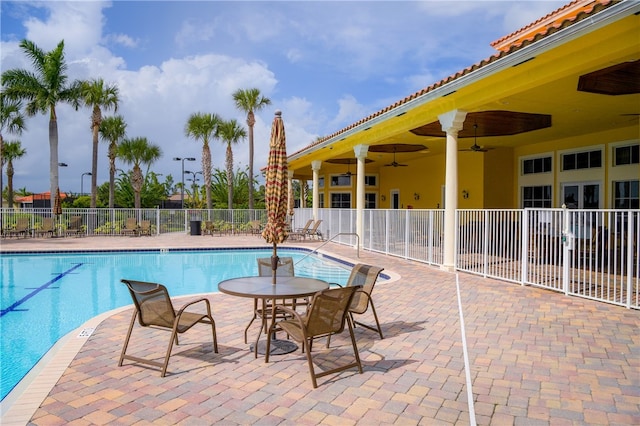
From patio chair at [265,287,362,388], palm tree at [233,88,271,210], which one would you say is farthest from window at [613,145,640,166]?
palm tree at [233,88,271,210]

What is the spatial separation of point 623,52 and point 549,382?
4.39m

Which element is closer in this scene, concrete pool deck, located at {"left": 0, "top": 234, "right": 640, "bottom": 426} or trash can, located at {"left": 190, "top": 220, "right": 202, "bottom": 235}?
concrete pool deck, located at {"left": 0, "top": 234, "right": 640, "bottom": 426}

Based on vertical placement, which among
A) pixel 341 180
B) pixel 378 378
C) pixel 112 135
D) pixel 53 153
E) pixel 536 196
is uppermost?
pixel 112 135

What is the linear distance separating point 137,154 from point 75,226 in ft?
29.8

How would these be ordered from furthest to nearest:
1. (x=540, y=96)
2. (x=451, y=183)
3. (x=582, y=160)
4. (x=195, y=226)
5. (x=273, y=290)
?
(x=195, y=226) → (x=582, y=160) → (x=451, y=183) → (x=540, y=96) → (x=273, y=290)

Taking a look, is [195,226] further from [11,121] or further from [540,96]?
[540,96]

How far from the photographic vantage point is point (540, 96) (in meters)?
8.13

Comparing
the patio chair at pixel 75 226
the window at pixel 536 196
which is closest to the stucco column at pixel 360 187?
the window at pixel 536 196

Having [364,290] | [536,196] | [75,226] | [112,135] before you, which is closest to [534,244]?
[364,290]

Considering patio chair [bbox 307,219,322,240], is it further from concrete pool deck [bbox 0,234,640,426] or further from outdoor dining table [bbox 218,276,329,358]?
outdoor dining table [bbox 218,276,329,358]

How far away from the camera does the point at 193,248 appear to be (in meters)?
15.3

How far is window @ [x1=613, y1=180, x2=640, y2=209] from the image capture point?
10758 mm

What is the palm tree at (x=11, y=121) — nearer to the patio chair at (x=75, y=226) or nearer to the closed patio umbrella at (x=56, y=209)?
the closed patio umbrella at (x=56, y=209)

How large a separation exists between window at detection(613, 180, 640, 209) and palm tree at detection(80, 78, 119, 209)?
22835 millimetres
